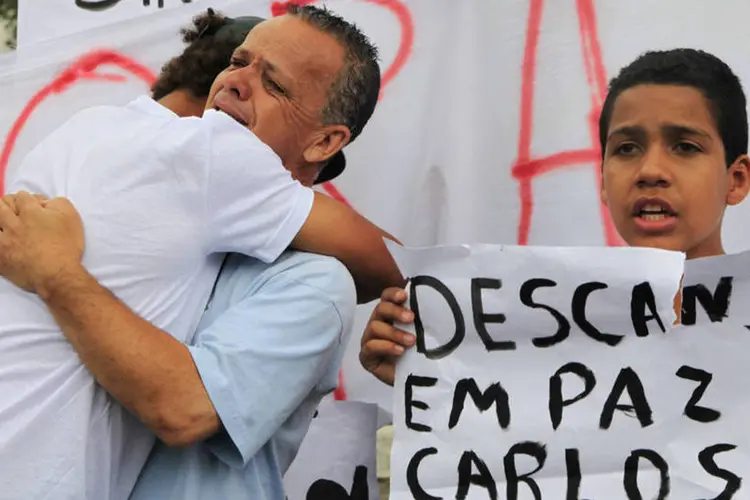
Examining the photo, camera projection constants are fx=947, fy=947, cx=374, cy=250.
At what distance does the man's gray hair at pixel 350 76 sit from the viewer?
101 centimetres

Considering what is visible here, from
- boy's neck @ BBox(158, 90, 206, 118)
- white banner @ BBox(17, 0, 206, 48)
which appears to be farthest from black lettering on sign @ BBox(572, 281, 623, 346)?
white banner @ BBox(17, 0, 206, 48)

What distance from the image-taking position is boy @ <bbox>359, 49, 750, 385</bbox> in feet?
2.92

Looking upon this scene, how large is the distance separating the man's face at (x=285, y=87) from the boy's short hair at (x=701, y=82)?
302mm

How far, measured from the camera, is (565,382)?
78cm

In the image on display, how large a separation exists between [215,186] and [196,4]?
0.49m

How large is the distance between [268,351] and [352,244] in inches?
5.9

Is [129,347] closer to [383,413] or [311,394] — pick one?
[311,394]

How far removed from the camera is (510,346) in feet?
2.63

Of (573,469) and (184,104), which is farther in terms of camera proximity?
(184,104)

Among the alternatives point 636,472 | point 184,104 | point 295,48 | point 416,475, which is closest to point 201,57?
point 184,104

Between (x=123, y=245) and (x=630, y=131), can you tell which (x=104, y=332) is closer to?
(x=123, y=245)

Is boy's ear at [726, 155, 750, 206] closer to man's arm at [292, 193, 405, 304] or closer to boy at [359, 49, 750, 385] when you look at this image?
boy at [359, 49, 750, 385]

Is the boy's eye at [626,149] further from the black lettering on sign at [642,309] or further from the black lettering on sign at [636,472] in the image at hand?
the black lettering on sign at [636,472]

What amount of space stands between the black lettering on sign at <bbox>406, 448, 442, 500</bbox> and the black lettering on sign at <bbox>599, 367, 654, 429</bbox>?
144 mm
